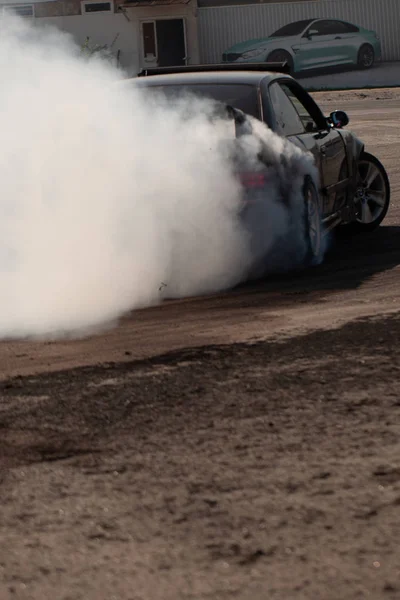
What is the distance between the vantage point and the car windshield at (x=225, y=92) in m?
9.20

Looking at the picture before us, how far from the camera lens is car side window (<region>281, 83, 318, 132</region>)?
10.1 meters

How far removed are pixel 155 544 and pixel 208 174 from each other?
4.94 m

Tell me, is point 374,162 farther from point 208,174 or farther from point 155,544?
point 155,544

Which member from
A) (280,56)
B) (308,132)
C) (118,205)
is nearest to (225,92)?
(308,132)

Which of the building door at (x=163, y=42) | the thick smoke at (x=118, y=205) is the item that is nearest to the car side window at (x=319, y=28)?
the building door at (x=163, y=42)

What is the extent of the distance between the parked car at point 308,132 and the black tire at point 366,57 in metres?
34.3

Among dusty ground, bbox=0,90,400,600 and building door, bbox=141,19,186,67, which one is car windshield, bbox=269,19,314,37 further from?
dusty ground, bbox=0,90,400,600

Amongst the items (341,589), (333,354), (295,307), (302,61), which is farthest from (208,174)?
(302,61)

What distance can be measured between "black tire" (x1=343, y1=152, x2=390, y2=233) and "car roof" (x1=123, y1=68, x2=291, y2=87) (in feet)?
6.22

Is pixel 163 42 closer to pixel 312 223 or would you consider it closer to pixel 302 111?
pixel 302 111

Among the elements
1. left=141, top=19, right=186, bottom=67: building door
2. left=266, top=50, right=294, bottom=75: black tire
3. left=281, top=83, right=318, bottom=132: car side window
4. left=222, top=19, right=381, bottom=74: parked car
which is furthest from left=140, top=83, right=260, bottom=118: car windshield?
left=141, top=19, right=186, bottom=67: building door

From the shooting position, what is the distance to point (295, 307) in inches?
304

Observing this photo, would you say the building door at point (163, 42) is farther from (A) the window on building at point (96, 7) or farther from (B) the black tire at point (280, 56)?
(B) the black tire at point (280, 56)

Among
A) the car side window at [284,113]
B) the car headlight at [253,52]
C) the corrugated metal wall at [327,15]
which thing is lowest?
the car side window at [284,113]
